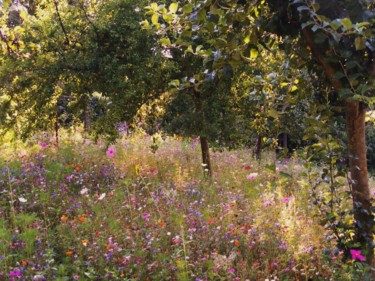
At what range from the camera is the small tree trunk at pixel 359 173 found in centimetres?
212

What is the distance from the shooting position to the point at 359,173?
91.0 inches

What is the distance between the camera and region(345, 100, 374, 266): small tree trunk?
2121 millimetres

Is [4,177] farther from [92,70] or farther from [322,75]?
[322,75]

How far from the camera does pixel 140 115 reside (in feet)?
24.1

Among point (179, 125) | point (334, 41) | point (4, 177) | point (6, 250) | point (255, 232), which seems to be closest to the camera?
point (334, 41)

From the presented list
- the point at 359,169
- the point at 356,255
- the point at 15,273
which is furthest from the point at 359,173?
the point at 15,273

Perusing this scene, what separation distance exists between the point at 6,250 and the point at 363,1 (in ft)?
12.4

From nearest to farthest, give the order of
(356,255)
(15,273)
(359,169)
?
(359,169) < (356,255) < (15,273)

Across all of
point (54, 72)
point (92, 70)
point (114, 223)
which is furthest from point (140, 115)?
point (114, 223)

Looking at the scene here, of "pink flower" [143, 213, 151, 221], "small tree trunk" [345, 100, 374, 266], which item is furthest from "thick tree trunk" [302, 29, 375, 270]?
"pink flower" [143, 213, 151, 221]

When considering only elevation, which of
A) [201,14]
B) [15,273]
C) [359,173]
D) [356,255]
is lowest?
[15,273]

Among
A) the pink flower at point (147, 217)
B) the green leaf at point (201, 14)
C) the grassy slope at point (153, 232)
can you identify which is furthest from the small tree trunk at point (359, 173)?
the pink flower at point (147, 217)

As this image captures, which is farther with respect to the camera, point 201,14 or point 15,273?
point 15,273

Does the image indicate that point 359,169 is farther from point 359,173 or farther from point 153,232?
point 153,232
